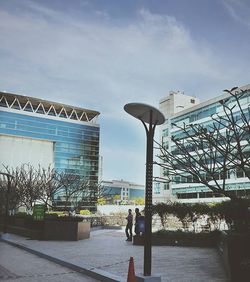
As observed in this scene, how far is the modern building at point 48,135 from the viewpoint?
107 meters

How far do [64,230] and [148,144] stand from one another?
515 inches

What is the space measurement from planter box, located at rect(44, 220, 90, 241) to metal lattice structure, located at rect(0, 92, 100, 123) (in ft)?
314

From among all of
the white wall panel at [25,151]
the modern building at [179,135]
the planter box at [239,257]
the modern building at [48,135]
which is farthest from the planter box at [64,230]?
the white wall panel at [25,151]

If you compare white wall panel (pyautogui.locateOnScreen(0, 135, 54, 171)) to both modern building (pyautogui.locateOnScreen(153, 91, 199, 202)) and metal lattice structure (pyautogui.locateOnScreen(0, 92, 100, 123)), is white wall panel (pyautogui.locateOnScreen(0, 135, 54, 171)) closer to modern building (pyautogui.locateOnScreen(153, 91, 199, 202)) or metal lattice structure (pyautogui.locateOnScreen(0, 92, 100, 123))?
metal lattice structure (pyautogui.locateOnScreen(0, 92, 100, 123))

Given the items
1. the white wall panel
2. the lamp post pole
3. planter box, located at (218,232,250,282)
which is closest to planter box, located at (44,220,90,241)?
the lamp post pole

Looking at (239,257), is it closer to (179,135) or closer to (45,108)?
(179,135)

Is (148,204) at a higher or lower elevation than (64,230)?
higher

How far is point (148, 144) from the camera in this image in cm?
868

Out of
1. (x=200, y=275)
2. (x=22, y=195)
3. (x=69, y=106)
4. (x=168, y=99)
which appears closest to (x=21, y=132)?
(x=69, y=106)

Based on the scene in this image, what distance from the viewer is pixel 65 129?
121 m

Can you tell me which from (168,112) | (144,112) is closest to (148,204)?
(144,112)

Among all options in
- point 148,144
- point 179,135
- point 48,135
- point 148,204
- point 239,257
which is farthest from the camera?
point 48,135

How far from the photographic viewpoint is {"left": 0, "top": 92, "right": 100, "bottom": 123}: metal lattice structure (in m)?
112

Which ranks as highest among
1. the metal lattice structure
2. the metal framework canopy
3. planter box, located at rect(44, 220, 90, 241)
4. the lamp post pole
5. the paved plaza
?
the metal lattice structure
